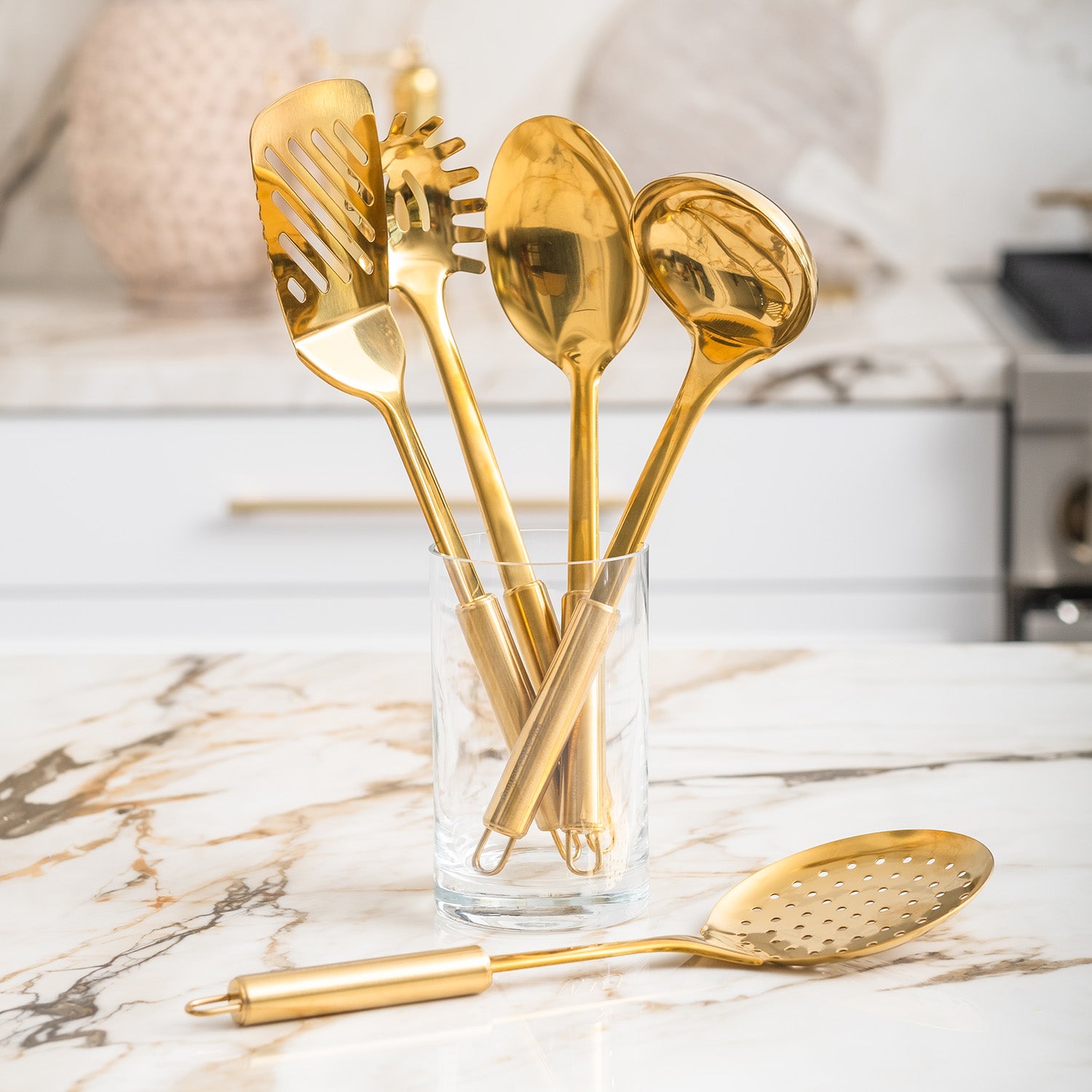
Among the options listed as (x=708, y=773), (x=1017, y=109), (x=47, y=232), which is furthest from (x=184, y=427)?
(x=1017, y=109)

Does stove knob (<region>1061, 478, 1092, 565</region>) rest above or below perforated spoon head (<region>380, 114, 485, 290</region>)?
below

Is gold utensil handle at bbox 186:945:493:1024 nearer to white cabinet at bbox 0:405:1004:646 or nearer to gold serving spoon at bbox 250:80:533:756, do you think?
gold serving spoon at bbox 250:80:533:756

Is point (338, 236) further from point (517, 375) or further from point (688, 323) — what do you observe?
point (517, 375)

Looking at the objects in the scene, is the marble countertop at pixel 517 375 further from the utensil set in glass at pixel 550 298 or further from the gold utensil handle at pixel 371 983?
the gold utensil handle at pixel 371 983

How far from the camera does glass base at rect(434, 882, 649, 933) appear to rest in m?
0.46

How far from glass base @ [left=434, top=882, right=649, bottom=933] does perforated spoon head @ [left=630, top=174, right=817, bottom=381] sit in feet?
0.59

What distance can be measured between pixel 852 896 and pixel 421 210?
283 mm

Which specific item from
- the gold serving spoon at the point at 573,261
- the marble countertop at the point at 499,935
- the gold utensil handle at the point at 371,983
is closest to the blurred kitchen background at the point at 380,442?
the marble countertop at the point at 499,935

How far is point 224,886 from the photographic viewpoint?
51 cm

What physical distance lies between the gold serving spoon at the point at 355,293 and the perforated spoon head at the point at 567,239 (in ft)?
0.16

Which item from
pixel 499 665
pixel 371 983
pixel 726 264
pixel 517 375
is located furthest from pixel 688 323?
pixel 517 375

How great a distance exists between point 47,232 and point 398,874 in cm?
151

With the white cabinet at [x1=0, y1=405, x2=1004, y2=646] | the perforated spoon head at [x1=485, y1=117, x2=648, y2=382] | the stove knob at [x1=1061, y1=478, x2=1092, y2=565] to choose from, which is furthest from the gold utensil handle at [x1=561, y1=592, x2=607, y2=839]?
the stove knob at [x1=1061, y1=478, x2=1092, y2=565]

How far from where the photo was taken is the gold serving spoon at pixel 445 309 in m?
0.46
